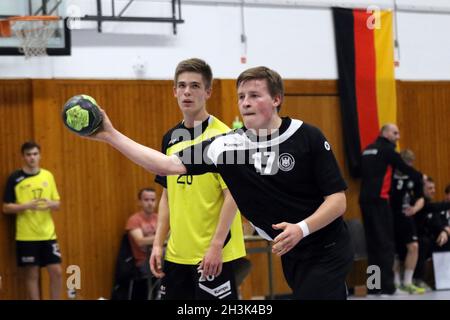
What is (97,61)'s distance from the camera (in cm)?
1218

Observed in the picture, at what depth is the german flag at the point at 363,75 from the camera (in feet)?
45.7

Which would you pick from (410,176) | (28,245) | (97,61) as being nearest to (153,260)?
(28,245)

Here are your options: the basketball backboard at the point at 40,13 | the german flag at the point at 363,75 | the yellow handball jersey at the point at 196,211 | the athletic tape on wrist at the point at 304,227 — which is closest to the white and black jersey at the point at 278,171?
the athletic tape on wrist at the point at 304,227

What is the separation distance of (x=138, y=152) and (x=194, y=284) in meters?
1.64

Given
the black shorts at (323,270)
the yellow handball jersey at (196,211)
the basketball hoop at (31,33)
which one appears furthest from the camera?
the basketball hoop at (31,33)

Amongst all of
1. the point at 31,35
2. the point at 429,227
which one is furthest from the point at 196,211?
the point at 429,227

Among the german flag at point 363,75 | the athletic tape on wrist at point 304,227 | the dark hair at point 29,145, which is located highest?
the german flag at point 363,75

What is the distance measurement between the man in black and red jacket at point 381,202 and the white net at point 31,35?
5191mm

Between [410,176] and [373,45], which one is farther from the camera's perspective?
[373,45]

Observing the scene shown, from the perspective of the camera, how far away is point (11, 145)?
11.8 metres

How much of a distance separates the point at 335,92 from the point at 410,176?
6.72 ft

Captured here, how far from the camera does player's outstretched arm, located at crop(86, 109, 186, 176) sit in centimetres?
Answer: 465

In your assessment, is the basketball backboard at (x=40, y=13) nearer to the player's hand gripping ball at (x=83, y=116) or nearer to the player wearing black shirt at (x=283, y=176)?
the player wearing black shirt at (x=283, y=176)
